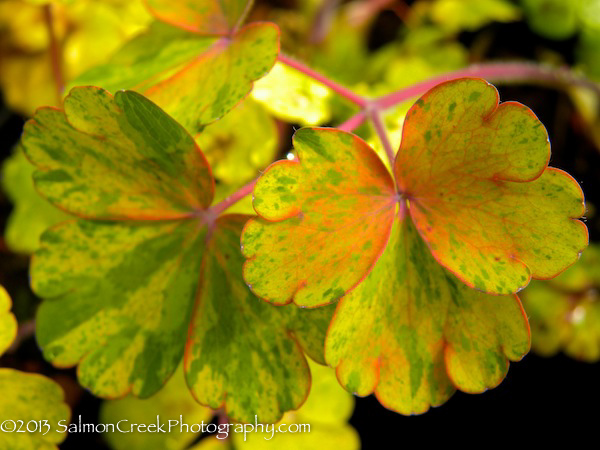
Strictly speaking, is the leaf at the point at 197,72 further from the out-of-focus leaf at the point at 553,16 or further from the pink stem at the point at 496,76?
the out-of-focus leaf at the point at 553,16

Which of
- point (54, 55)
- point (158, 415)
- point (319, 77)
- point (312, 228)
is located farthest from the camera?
point (54, 55)

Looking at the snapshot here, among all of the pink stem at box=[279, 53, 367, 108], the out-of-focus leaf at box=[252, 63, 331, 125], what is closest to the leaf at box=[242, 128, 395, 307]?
the pink stem at box=[279, 53, 367, 108]

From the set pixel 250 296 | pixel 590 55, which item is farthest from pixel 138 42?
pixel 590 55

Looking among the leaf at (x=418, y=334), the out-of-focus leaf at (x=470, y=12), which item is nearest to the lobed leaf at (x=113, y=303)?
the leaf at (x=418, y=334)

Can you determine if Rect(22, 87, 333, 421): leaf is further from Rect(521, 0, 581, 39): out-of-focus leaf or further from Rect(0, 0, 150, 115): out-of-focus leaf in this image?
Rect(521, 0, 581, 39): out-of-focus leaf

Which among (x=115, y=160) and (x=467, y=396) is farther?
(x=467, y=396)

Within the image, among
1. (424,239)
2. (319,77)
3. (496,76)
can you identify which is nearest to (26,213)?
(319,77)

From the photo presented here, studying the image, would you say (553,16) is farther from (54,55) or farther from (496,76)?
(54,55)

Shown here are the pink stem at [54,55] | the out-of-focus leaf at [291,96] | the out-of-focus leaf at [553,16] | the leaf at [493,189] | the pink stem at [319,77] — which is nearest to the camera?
the leaf at [493,189]
